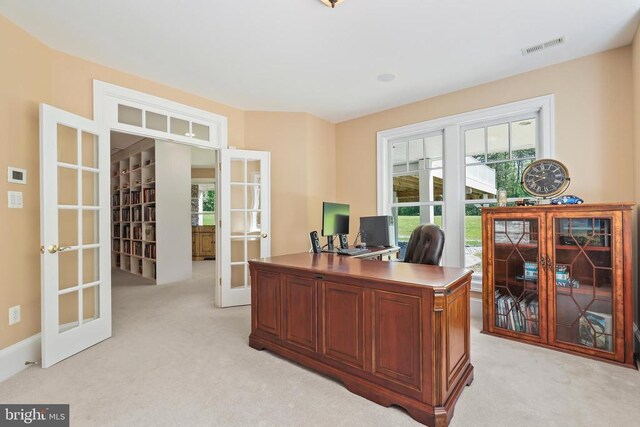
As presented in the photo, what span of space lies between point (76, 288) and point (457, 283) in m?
3.08

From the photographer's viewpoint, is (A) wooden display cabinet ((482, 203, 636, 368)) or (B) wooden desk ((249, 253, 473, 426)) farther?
(A) wooden display cabinet ((482, 203, 636, 368))

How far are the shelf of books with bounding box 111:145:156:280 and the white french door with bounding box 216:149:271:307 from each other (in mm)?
2155

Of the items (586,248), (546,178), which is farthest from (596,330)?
(546,178)

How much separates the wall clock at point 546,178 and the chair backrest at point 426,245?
110 centimetres

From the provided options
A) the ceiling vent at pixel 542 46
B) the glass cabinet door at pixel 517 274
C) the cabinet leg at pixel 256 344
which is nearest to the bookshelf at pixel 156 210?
the cabinet leg at pixel 256 344

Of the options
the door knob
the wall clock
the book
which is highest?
the wall clock

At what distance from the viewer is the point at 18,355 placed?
234cm

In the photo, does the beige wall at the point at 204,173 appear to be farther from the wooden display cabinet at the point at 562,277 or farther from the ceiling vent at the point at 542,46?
the ceiling vent at the point at 542,46

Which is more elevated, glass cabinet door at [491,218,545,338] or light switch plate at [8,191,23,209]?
light switch plate at [8,191,23,209]

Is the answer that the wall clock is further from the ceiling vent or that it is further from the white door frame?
the white door frame

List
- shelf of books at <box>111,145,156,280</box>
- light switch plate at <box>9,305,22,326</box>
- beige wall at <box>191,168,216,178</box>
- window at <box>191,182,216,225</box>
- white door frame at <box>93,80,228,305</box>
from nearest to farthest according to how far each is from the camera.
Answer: light switch plate at <box>9,305,22,326</box>, white door frame at <box>93,80,228,305</box>, shelf of books at <box>111,145,156,280</box>, beige wall at <box>191,168,216,178</box>, window at <box>191,182,216,225</box>

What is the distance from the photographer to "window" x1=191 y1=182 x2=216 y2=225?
872cm

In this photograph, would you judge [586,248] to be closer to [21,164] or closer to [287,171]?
[287,171]

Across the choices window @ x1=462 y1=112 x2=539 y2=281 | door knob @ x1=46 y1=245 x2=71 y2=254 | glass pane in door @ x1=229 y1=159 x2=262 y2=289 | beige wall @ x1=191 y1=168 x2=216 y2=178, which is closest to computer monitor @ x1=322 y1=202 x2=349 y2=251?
glass pane in door @ x1=229 y1=159 x2=262 y2=289
